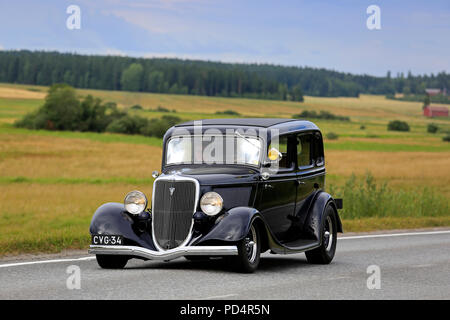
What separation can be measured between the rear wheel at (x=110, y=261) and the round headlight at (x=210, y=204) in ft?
5.03

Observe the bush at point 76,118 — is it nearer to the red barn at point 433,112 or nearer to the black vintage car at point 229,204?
the red barn at point 433,112

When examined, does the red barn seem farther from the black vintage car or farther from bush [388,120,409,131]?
the black vintage car

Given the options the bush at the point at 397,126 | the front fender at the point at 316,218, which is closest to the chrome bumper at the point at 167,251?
the front fender at the point at 316,218

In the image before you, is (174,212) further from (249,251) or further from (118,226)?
(249,251)

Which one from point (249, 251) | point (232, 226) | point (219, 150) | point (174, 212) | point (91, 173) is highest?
point (219, 150)

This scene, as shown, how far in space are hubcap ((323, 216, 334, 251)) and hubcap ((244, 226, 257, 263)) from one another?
2.45 metres

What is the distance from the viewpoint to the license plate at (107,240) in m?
10.7

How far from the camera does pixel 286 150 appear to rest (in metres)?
12.4

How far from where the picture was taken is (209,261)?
40.7ft

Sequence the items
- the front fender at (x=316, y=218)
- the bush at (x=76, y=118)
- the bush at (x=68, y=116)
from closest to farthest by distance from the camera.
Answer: the front fender at (x=316, y=218)
the bush at (x=76, y=118)
the bush at (x=68, y=116)

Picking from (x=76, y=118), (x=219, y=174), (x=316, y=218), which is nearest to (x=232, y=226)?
(x=219, y=174)

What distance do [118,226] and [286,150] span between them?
3.05 metres
